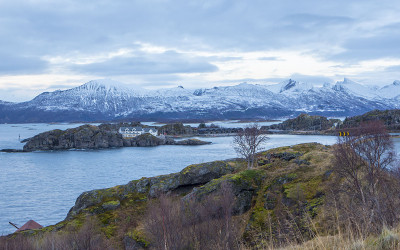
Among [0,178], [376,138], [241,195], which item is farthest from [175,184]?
[0,178]

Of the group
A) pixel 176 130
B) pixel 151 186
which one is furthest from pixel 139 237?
pixel 176 130

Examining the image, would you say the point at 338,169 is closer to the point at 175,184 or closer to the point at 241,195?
the point at 241,195

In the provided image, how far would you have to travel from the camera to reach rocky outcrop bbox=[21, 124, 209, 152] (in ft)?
396

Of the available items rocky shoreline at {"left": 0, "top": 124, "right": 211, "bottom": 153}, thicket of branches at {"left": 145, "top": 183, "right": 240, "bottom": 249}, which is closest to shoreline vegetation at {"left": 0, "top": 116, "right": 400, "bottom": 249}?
thicket of branches at {"left": 145, "top": 183, "right": 240, "bottom": 249}

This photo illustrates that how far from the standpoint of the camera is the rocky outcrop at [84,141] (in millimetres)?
120688

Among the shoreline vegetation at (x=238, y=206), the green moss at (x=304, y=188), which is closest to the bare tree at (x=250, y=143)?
the shoreline vegetation at (x=238, y=206)

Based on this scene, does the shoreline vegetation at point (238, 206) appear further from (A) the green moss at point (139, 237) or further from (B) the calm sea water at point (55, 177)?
(B) the calm sea water at point (55, 177)

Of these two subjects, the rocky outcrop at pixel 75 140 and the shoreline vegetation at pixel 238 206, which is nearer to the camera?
the shoreline vegetation at pixel 238 206

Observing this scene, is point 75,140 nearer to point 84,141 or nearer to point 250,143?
point 84,141

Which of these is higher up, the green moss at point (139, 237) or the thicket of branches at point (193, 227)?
the thicket of branches at point (193, 227)

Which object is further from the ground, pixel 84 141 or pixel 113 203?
pixel 84 141

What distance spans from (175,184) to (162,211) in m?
12.6

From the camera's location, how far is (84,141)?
410 ft

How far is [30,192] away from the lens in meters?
54.7
